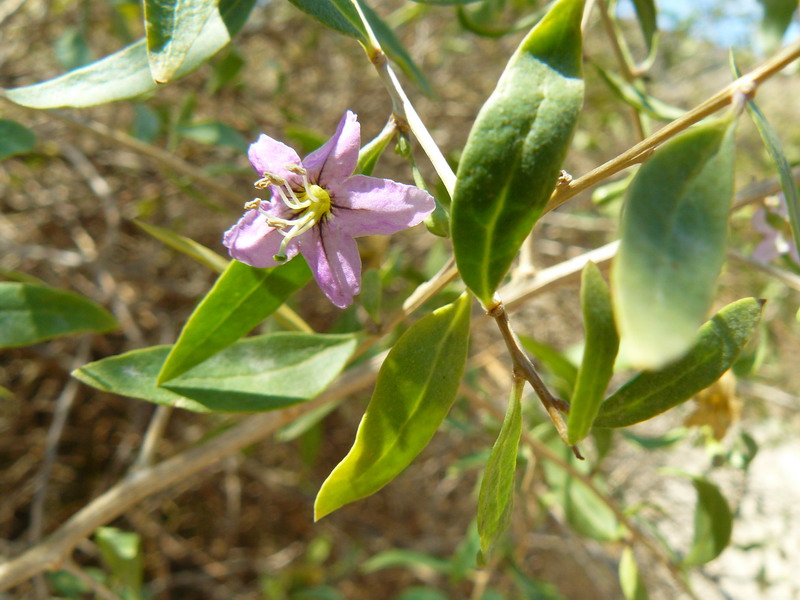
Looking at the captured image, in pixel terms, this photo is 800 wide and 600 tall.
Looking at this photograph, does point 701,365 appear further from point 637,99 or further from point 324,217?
point 637,99

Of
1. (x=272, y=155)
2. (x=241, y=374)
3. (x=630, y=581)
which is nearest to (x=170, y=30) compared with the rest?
(x=272, y=155)

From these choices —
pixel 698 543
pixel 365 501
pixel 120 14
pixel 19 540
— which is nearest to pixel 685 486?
pixel 365 501

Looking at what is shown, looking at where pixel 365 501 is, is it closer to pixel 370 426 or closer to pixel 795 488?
pixel 795 488

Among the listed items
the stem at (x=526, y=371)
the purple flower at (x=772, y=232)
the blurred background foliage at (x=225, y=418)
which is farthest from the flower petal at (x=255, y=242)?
the blurred background foliage at (x=225, y=418)

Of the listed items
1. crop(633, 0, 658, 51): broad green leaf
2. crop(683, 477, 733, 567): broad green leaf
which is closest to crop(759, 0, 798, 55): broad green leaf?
crop(633, 0, 658, 51): broad green leaf

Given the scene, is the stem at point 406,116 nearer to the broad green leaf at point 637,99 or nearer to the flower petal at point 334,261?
the flower petal at point 334,261
